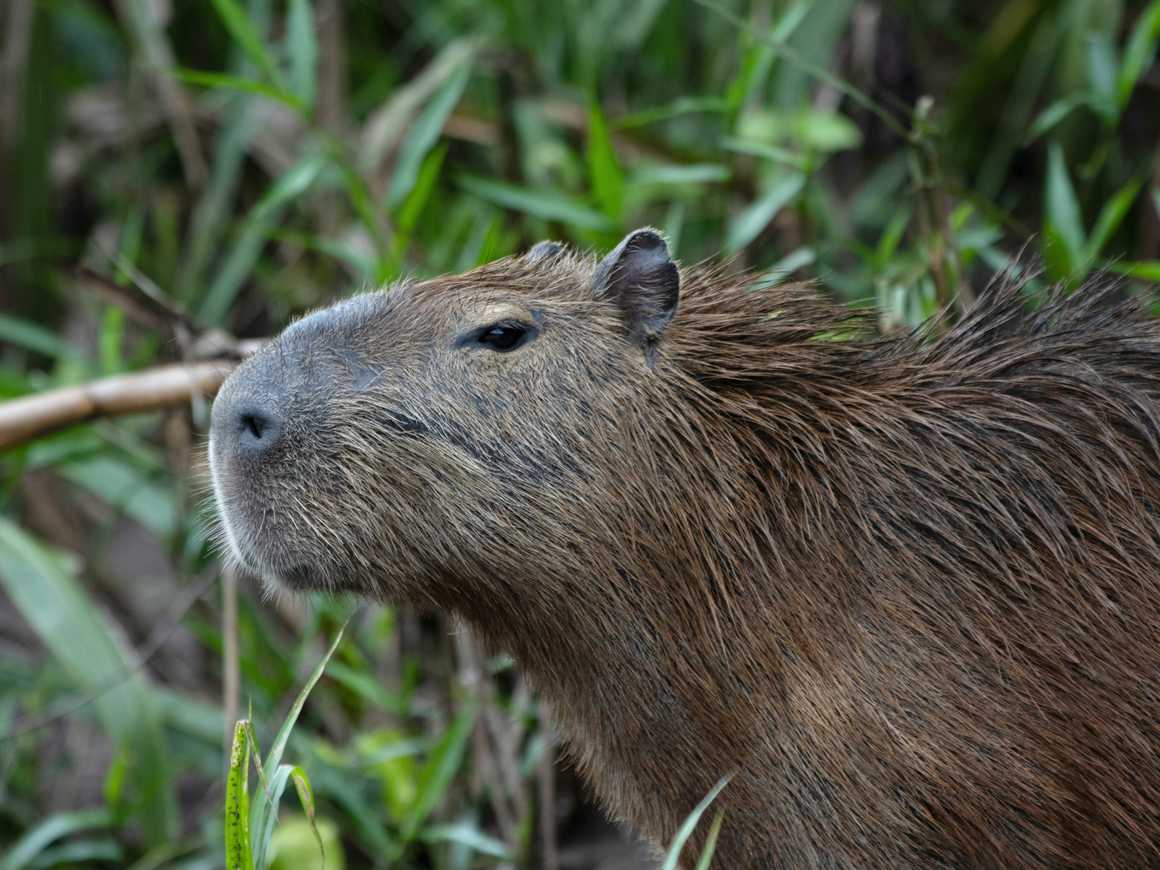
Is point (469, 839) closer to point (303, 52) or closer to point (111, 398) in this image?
point (111, 398)

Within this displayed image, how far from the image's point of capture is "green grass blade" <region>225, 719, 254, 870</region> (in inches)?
97.5

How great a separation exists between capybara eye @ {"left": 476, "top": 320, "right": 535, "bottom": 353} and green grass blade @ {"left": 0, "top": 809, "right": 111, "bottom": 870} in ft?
7.04

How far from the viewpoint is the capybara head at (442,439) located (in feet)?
8.61

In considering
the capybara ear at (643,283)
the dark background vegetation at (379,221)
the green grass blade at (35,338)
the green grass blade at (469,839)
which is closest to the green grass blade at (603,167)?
the dark background vegetation at (379,221)

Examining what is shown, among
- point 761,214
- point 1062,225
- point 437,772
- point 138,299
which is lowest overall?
point 437,772

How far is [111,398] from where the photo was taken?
375cm

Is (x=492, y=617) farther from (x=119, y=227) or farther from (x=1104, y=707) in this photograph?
(x=119, y=227)

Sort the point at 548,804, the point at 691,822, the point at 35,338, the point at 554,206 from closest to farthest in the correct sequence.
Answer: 1. the point at 691,822
2. the point at 548,804
3. the point at 554,206
4. the point at 35,338

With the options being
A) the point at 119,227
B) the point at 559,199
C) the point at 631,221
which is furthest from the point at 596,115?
the point at 119,227

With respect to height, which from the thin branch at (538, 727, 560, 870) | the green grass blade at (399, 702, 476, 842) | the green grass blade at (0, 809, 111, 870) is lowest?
the thin branch at (538, 727, 560, 870)

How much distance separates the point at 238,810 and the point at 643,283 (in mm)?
1114

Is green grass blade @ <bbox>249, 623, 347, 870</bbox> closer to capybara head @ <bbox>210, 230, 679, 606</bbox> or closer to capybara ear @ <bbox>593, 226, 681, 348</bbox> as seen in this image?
capybara head @ <bbox>210, 230, 679, 606</bbox>

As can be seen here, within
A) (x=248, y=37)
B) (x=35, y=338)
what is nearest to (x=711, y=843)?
(x=248, y=37)

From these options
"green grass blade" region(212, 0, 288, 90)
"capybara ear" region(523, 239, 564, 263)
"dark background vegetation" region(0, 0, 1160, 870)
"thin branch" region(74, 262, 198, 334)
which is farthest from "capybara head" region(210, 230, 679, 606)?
"green grass blade" region(212, 0, 288, 90)
